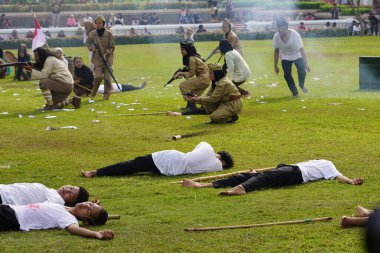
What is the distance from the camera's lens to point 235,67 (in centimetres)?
1973

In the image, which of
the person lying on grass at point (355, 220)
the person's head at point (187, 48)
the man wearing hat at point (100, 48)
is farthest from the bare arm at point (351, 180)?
the man wearing hat at point (100, 48)

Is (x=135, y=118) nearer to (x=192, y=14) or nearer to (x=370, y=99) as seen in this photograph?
(x=370, y=99)

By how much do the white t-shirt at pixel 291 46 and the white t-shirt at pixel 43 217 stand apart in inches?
520

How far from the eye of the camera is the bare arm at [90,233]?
27.1 ft

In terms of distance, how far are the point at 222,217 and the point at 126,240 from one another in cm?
126

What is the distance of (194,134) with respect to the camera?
15484 millimetres

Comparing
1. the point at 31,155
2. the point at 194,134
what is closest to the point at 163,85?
the point at 194,134

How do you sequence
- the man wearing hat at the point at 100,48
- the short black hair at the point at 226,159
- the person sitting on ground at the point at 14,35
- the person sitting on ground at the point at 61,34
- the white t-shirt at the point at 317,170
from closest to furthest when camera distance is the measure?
the white t-shirt at the point at 317,170 < the short black hair at the point at 226,159 < the man wearing hat at the point at 100,48 < the person sitting on ground at the point at 14,35 < the person sitting on ground at the point at 61,34

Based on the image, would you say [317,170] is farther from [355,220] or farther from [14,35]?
[14,35]

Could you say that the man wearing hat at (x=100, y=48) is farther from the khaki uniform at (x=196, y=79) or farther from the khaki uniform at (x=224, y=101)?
the khaki uniform at (x=224, y=101)

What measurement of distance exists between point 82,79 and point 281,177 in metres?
13.4

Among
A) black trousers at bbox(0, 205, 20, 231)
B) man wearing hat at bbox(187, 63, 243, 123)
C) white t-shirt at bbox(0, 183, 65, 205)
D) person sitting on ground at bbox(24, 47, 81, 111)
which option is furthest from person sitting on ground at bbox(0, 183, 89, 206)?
person sitting on ground at bbox(24, 47, 81, 111)

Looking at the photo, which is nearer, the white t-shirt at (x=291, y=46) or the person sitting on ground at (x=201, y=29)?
the white t-shirt at (x=291, y=46)

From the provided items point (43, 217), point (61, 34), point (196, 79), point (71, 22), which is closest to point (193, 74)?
point (196, 79)
